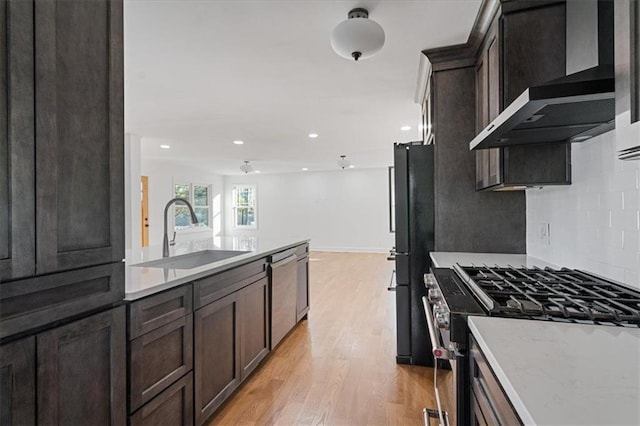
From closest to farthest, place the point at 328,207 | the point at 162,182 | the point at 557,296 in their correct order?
the point at 557,296, the point at 162,182, the point at 328,207

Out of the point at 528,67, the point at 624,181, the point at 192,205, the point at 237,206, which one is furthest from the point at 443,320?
the point at 237,206

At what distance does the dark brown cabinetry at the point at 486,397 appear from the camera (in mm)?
724

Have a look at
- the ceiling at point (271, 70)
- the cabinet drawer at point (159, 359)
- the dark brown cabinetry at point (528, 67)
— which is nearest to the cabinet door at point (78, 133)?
the cabinet drawer at point (159, 359)

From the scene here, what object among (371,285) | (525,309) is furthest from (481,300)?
(371,285)

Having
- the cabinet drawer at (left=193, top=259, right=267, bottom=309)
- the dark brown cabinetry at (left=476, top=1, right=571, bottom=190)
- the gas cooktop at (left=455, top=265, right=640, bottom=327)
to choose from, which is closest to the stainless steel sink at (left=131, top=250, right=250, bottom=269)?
the cabinet drawer at (left=193, top=259, right=267, bottom=309)

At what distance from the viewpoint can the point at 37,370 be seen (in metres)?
1.00

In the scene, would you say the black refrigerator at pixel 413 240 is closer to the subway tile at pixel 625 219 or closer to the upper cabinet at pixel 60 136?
the subway tile at pixel 625 219

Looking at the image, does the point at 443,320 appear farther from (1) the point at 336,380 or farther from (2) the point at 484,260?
(1) the point at 336,380

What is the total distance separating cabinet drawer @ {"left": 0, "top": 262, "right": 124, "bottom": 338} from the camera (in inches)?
36.9

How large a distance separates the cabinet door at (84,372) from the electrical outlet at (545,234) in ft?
7.67

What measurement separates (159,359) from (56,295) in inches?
22.4

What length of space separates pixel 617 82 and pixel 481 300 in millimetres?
773

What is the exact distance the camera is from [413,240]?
2596 mm

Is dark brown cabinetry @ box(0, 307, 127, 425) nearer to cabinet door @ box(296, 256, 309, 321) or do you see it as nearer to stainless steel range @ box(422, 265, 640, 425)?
stainless steel range @ box(422, 265, 640, 425)
